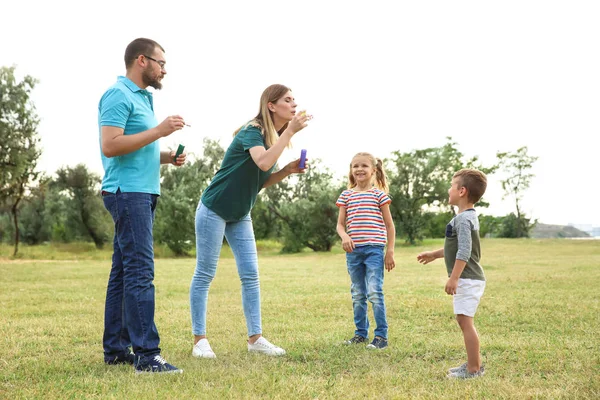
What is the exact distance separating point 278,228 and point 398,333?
3441 centimetres

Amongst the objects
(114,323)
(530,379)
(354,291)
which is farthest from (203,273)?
(530,379)

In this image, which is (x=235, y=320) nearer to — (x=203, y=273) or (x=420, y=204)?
(x=203, y=273)

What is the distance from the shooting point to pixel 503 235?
5488 centimetres

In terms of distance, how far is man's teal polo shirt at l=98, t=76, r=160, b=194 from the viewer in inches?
166

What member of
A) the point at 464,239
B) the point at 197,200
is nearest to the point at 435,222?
the point at 197,200

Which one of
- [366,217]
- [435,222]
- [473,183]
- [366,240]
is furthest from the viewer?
[435,222]

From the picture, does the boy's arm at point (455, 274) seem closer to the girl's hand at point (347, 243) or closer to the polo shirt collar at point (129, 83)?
the girl's hand at point (347, 243)

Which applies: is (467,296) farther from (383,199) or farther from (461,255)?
(383,199)

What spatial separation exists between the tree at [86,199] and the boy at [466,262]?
37526 millimetres

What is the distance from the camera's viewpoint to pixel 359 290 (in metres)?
5.62

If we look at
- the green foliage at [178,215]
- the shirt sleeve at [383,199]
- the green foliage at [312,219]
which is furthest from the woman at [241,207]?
the green foliage at [312,219]

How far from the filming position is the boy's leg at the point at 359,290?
5.57m

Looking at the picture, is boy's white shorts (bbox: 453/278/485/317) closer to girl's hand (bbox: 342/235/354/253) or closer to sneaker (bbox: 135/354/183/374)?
girl's hand (bbox: 342/235/354/253)

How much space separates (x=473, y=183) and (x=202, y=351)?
101 inches
